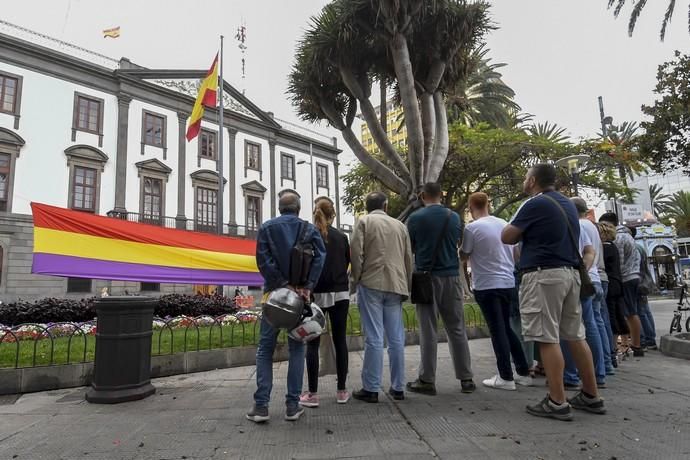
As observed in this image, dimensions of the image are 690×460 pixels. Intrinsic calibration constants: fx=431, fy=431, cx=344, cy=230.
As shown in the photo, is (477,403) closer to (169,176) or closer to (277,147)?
(169,176)

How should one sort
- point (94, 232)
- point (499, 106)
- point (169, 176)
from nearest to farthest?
point (94, 232)
point (499, 106)
point (169, 176)

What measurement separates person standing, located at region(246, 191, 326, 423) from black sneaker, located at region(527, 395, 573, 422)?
5.94 ft

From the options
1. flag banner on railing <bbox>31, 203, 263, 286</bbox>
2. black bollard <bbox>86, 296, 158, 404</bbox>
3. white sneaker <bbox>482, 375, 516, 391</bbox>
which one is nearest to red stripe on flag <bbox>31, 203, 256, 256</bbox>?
flag banner on railing <bbox>31, 203, 263, 286</bbox>

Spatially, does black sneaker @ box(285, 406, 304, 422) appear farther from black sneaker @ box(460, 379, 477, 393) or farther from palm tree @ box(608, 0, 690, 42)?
palm tree @ box(608, 0, 690, 42)

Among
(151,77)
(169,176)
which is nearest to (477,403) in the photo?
(169,176)

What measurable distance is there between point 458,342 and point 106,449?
2957mm

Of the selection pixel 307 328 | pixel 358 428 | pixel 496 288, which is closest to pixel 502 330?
pixel 496 288

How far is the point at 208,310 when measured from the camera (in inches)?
451

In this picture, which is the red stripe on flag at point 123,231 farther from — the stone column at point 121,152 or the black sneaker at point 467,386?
the stone column at point 121,152

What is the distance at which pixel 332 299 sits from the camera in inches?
151

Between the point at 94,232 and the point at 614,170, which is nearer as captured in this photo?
the point at 94,232

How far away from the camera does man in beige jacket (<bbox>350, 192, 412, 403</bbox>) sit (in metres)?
3.82

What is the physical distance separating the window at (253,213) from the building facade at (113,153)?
77mm

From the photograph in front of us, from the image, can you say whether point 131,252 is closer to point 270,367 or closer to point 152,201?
point 270,367
